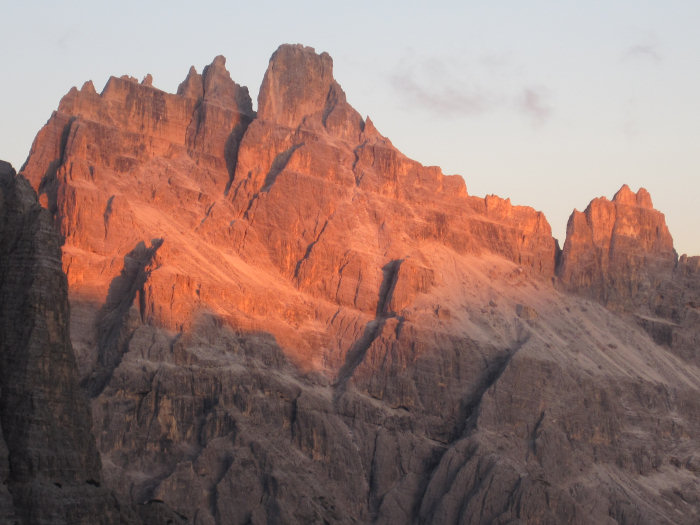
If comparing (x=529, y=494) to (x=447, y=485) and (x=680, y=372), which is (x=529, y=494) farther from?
(x=680, y=372)

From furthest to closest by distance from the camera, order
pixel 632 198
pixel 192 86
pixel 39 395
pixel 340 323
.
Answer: pixel 632 198
pixel 192 86
pixel 340 323
pixel 39 395

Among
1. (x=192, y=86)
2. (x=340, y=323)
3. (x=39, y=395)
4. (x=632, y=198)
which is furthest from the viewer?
(x=632, y=198)

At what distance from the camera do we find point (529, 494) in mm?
136000

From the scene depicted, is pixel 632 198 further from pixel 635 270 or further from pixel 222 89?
pixel 222 89

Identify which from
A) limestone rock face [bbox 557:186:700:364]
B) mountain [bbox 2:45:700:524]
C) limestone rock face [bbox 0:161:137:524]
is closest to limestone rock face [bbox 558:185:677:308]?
limestone rock face [bbox 557:186:700:364]

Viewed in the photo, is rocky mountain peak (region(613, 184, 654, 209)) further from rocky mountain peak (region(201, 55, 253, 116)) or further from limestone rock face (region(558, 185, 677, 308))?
rocky mountain peak (region(201, 55, 253, 116))

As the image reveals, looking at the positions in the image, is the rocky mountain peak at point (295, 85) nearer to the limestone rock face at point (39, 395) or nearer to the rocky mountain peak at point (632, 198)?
the rocky mountain peak at point (632, 198)

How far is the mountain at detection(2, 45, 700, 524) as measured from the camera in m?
134

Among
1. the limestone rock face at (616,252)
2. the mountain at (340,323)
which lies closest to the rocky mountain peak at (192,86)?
the mountain at (340,323)

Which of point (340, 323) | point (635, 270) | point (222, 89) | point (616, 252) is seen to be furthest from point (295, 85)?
point (635, 270)

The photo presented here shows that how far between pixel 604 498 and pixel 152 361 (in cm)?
3974

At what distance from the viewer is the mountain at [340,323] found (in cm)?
13375

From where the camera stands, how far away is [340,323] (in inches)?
6009

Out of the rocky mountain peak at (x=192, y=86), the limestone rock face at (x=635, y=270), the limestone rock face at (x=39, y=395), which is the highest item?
the rocky mountain peak at (x=192, y=86)
